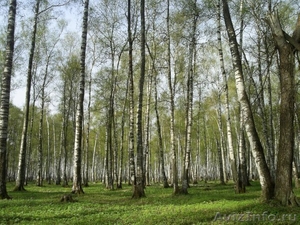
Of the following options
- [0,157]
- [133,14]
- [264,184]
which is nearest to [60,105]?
[133,14]

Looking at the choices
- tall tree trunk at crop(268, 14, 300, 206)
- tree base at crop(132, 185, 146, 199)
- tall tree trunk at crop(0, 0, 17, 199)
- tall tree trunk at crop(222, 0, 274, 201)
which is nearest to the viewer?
tall tree trunk at crop(268, 14, 300, 206)

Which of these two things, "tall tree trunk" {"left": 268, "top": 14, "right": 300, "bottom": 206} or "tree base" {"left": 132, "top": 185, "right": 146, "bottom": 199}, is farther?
"tree base" {"left": 132, "top": 185, "right": 146, "bottom": 199}

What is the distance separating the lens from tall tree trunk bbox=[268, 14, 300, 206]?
8164mm

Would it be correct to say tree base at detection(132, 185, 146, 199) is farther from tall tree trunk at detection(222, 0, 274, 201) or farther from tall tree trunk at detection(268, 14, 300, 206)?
tall tree trunk at detection(268, 14, 300, 206)

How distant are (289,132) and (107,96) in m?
22.7

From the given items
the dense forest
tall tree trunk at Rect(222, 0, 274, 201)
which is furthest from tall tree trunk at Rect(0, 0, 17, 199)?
tall tree trunk at Rect(222, 0, 274, 201)

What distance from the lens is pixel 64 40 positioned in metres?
31.1

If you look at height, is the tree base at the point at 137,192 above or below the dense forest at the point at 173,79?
below

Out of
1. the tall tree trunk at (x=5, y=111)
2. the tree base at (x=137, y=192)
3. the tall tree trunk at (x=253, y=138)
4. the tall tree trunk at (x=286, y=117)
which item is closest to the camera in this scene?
the tall tree trunk at (x=286, y=117)

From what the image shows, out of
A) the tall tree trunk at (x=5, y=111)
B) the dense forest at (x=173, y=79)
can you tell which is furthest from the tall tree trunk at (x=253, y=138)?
the tall tree trunk at (x=5, y=111)

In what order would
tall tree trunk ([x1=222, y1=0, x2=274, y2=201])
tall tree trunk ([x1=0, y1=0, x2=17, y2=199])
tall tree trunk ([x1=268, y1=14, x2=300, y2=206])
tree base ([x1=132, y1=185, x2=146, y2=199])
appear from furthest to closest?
tree base ([x1=132, y1=185, x2=146, y2=199]) → tall tree trunk ([x1=0, y1=0, x2=17, y2=199]) → tall tree trunk ([x1=222, y1=0, x2=274, y2=201]) → tall tree trunk ([x1=268, y1=14, x2=300, y2=206])

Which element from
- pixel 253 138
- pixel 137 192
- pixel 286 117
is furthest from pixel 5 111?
pixel 286 117

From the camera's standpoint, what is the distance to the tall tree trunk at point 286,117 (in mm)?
8164

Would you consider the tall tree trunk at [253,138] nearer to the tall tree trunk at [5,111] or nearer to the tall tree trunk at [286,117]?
the tall tree trunk at [286,117]
